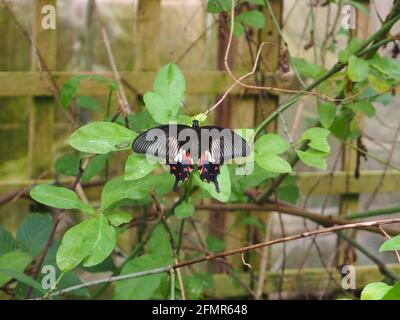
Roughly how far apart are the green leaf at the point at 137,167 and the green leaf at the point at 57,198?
0.11 metres

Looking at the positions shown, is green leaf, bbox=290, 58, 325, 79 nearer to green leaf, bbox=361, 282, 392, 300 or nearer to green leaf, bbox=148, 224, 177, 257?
green leaf, bbox=148, 224, 177, 257

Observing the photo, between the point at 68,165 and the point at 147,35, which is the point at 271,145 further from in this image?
the point at 147,35

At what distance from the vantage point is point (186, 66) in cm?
312

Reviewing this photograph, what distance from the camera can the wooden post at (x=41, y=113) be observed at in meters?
2.28

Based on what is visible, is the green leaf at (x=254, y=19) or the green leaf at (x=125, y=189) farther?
the green leaf at (x=254, y=19)

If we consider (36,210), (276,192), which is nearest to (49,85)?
(36,210)

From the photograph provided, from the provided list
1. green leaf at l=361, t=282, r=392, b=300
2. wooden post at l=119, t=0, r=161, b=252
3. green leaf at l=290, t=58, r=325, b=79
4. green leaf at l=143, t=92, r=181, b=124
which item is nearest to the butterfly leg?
green leaf at l=143, t=92, r=181, b=124

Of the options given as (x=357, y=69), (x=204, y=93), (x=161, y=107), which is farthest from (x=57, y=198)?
(x=204, y=93)

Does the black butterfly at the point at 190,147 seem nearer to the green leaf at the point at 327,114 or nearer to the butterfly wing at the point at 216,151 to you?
the butterfly wing at the point at 216,151

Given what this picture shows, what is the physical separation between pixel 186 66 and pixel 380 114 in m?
0.91

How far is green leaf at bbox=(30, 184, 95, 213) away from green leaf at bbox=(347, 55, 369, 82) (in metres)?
0.62

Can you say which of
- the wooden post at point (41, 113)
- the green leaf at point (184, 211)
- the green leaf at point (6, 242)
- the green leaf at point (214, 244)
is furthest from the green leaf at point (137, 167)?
the wooden post at point (41, 113)

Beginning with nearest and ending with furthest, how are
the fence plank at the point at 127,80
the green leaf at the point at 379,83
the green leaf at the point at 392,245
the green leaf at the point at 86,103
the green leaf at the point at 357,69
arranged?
the green leaf at the point at 392,245, the green leaf at the point at 357,69, the green leaf at the point at 379,83, the green leaf at the point at 86,103, the fence plank at the point at 127,80
